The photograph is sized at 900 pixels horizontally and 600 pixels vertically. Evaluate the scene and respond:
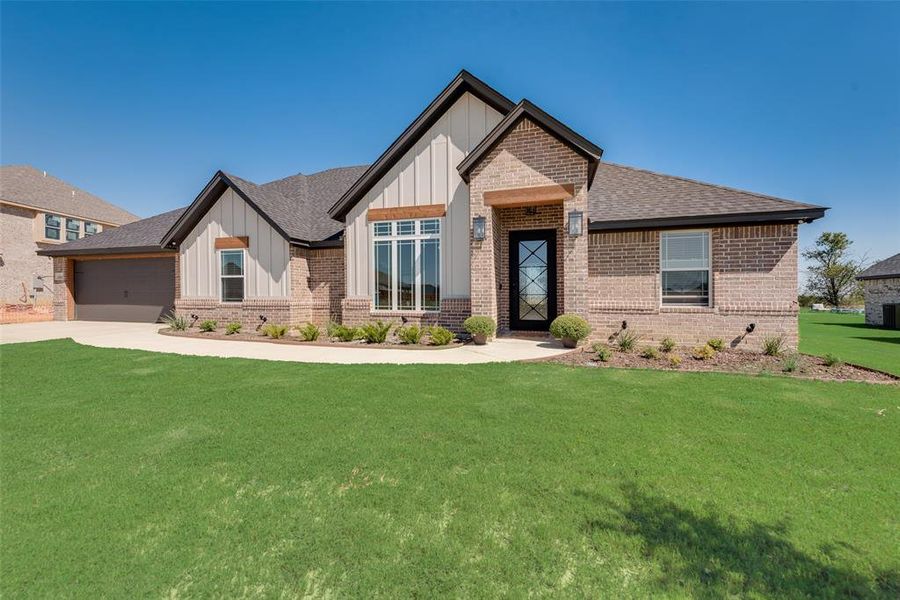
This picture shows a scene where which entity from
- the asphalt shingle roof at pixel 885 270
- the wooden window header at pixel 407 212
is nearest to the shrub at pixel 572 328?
the wooden window header at pixel 407 212

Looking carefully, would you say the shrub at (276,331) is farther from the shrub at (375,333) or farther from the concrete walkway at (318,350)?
the shrub at (375,333)

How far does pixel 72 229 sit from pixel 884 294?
166 ft

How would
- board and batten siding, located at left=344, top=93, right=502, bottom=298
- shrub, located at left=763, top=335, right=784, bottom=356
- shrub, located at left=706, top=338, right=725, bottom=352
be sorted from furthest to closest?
board and batten siding, located at left=344, top=93, right=502, bottom=298
shrub, located at left=706, top=338, right=725, bottom=352
shrub, located at left=763, top=335, right=784, bottom=356

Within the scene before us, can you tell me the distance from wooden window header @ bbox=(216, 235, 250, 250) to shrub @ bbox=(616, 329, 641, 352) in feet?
38.1

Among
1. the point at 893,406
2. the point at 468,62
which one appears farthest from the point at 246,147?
the point at 893,406

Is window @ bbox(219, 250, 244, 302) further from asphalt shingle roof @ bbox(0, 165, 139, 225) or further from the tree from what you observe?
the tree

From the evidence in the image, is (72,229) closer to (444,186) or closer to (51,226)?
(51,226)

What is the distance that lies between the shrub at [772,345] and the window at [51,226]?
125 feet

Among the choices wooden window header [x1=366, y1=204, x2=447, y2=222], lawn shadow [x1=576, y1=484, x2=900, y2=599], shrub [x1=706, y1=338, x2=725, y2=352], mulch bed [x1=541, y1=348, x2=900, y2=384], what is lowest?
lawn shadow [x1=576, y1=484, x2=900, y2=599]

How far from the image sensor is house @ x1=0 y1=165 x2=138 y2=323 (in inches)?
932

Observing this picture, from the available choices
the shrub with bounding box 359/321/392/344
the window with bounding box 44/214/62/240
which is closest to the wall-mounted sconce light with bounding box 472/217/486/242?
the shrub with bounding box 359/321/392/344

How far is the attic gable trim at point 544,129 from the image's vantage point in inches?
355

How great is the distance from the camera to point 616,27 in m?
10.3

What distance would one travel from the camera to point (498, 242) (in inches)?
420
